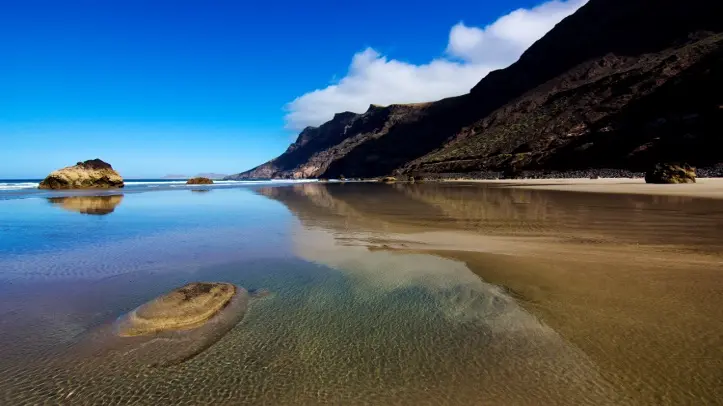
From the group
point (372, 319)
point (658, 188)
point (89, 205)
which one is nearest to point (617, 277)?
point (372, 319)

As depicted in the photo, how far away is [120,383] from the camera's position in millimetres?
3795

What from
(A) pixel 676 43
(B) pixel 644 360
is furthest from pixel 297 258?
(A) pixel 676 43

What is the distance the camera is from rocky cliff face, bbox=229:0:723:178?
184ft

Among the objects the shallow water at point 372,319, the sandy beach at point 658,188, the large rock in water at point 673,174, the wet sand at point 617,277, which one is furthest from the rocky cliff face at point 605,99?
the shallow water at point 372,319

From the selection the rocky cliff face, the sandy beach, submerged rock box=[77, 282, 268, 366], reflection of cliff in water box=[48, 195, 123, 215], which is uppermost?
the rocky cliff face

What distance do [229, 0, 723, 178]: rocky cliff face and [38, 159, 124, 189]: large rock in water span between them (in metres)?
76.8

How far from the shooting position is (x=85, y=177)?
61.5m

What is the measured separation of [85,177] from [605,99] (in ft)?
344

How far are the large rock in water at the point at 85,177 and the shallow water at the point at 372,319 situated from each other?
6241 centimetres

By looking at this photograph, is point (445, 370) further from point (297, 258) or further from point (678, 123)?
point (678, 123)

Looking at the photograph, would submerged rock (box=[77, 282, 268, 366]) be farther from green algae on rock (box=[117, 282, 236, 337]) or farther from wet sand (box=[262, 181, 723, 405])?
wet sand (box=[262, 181, 723, 405])

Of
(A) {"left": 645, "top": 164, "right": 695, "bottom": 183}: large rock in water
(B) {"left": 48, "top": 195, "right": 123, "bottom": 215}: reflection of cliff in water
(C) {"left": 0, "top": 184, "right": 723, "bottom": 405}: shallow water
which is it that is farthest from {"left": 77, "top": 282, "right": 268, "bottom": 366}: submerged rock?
(A) {"left": 645, "top": 164, "right": 695, "bottom": 183}: large rock in water

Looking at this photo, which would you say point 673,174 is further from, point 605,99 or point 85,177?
point 85,177

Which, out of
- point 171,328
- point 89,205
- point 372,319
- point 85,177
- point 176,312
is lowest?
point 372,319
